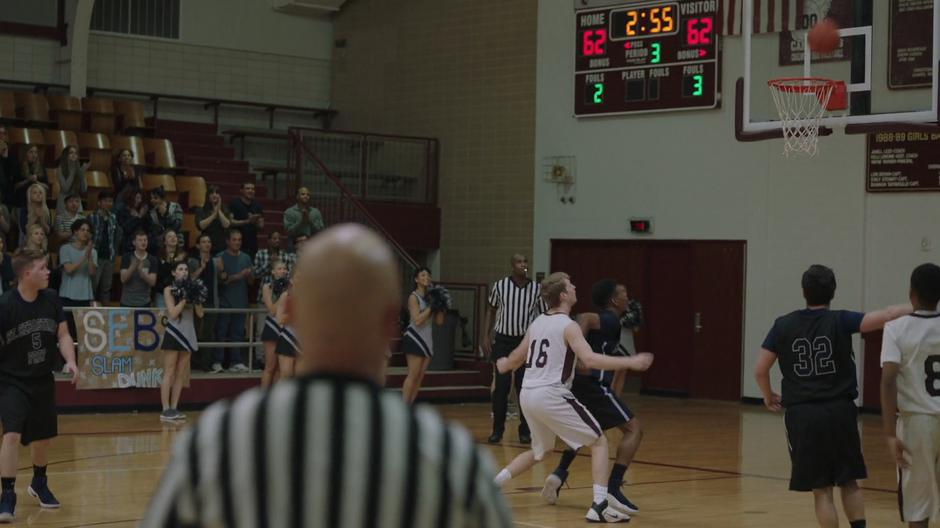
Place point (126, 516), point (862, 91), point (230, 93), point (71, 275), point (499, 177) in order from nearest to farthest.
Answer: point (126, 516) → point (862, 91) → point (71, 275) → point (499, 177) → point (230, 93)

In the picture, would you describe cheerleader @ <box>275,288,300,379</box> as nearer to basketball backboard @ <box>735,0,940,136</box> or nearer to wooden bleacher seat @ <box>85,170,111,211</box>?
wooden bleacher seat @ <box>85,170,111,211</box>

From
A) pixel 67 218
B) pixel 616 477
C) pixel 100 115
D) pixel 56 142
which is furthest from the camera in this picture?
pixel 100 115

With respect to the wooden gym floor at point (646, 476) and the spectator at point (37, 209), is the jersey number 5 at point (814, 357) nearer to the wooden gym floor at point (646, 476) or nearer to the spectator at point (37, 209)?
the wooden gym floor at point (646, 476)

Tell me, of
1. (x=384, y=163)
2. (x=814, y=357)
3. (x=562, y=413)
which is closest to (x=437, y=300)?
(x=562, y=413)

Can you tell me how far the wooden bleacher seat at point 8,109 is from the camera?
21.1m

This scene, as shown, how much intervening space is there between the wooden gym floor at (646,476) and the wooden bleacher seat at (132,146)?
6.07 meters

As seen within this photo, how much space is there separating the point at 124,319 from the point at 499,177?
8403mm

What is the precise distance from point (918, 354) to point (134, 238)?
1237 cm

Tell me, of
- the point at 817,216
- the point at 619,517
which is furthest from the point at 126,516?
the point at 817,216

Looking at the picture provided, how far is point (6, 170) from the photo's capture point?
1842cm

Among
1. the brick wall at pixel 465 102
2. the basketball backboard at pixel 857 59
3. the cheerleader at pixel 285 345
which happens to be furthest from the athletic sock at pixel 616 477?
the brick wall at pixel 465 102

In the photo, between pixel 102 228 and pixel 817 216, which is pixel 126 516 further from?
pixel 817 216

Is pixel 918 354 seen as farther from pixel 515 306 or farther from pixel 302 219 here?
pixel 302 219

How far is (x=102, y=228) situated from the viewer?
17812mm
